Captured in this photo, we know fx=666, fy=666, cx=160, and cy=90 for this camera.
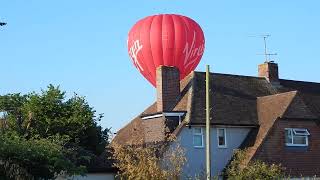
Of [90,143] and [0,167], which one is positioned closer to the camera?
[0,167]

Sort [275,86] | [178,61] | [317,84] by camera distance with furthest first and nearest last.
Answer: [317,84]
[275,86]
[178,61]

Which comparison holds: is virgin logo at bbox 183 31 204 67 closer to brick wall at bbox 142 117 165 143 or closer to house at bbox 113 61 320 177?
house at bbox 113 61 320 177

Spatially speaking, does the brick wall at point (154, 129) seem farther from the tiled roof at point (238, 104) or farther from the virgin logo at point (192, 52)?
the virgin logo at point (192, 52)

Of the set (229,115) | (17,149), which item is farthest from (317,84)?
(17,149)

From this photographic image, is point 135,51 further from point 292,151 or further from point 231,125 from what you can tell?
point 292,151

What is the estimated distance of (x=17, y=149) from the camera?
2930 cm

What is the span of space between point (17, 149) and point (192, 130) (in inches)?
474

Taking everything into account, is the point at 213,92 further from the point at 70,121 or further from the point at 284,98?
the point at 70,121

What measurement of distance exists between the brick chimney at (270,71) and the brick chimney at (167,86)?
834cm

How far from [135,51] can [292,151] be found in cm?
1178

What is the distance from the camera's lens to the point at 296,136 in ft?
129

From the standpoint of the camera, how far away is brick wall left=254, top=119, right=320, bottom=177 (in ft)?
124

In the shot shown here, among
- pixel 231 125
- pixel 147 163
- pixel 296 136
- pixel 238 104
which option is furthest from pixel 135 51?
pixel 147 163

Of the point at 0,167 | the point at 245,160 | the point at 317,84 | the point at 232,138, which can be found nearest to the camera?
the point at 0,167
